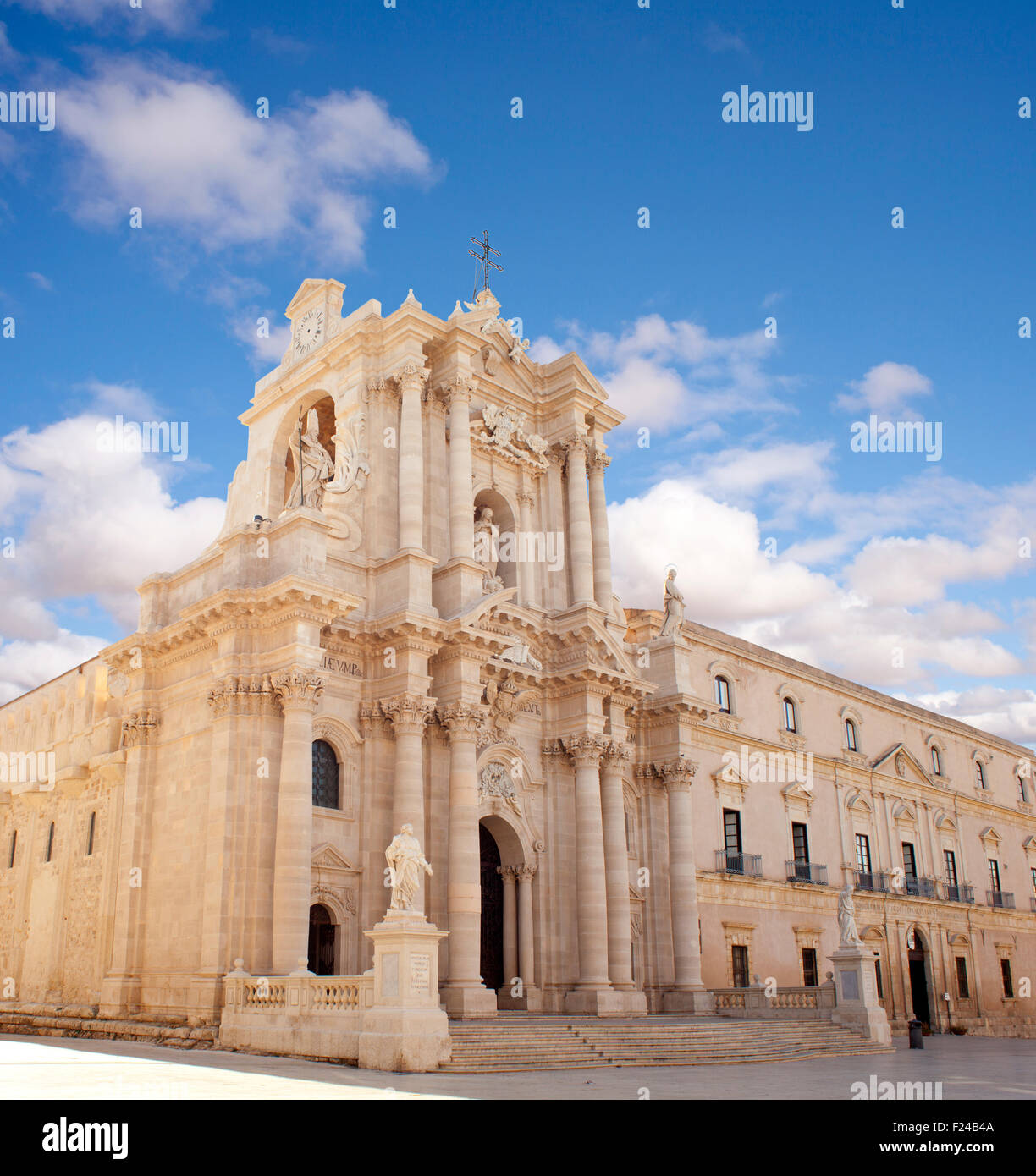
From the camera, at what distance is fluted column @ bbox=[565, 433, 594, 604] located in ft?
97.8

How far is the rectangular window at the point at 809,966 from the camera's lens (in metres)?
36.4

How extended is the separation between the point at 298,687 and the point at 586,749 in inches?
340

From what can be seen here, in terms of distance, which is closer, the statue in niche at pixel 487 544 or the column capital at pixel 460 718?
the column capital at pixel 460 718

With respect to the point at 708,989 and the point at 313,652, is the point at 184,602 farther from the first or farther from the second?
the point at 708,989

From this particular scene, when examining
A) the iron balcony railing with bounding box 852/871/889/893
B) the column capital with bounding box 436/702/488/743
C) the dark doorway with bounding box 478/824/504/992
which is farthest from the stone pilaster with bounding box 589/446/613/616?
the iron balcony railing with bounding box 852/871/889/893

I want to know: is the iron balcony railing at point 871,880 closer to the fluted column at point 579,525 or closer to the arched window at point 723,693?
the arched window at point 723,693

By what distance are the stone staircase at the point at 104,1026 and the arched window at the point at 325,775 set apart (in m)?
4.90

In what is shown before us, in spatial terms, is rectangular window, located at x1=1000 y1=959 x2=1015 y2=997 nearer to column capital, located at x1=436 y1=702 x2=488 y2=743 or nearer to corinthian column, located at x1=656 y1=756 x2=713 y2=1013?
corinthian column, located at x1=656 y1=756 x2=713 y2=1013

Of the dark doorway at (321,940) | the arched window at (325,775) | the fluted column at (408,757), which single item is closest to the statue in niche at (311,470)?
the fluted column at (408,757)

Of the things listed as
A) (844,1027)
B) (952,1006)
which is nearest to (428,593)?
(844,1027)

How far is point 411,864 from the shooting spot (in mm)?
18359

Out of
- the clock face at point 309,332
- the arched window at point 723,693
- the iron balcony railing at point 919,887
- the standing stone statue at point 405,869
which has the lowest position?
the standing stone statue at point 405,869

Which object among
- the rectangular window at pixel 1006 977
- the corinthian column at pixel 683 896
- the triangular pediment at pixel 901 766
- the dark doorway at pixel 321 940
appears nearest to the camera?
the dark doorway at pixel 321 940

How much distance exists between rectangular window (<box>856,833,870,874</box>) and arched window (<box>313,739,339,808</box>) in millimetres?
23244
